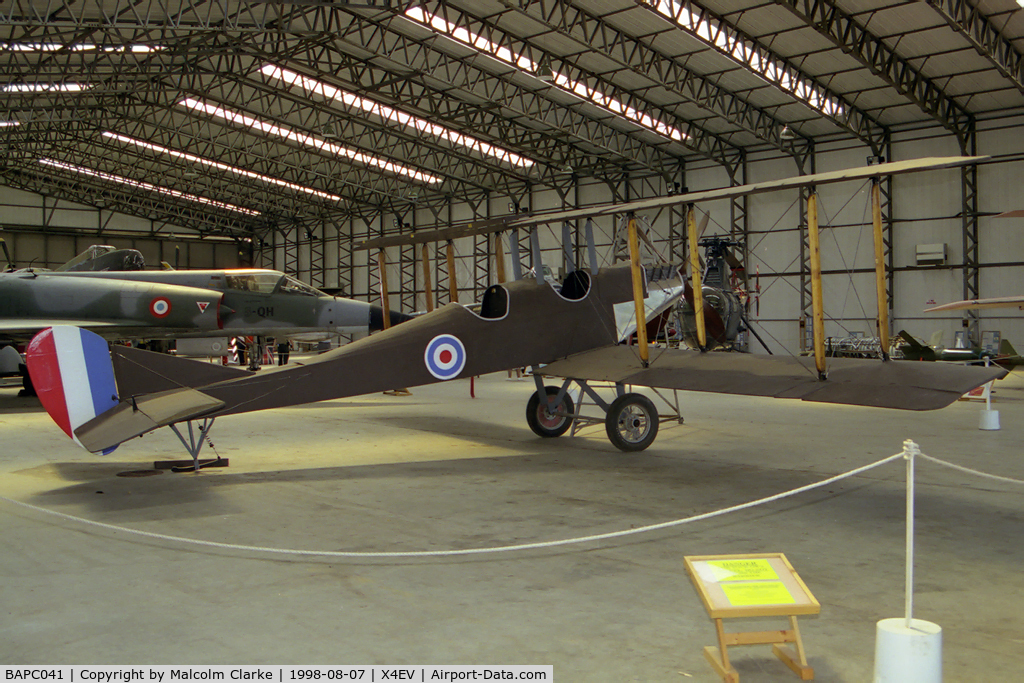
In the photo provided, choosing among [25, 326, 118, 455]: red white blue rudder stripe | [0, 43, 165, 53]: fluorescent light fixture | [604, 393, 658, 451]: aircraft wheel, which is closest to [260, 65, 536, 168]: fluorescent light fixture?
[0, 43, 165, 53]: fluorescent light fixture

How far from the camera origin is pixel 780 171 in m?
33.2

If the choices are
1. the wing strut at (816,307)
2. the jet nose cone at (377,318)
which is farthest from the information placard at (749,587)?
the jet nose cone at (377,318)

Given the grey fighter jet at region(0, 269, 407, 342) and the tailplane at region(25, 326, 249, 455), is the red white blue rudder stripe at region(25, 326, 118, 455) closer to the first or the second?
the tailplane at region(25, 326, 249, 455)

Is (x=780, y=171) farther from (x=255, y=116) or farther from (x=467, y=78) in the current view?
(x=255, y=116)

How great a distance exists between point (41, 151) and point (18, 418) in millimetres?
35691

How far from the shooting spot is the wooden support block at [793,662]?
11.2 ft

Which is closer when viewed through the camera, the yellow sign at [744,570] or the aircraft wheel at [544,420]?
the yellow sign at [744,570]

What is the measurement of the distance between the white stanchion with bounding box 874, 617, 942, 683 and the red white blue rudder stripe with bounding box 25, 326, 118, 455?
674cm

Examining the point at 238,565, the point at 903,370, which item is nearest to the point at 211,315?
the point at 238,565

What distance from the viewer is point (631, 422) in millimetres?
9922

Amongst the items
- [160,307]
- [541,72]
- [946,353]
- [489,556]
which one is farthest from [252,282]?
[946,353]

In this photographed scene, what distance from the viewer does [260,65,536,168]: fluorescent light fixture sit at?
30.2 m

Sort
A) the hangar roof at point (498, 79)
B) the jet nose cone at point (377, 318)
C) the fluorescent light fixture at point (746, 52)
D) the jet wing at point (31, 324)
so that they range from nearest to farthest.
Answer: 1. the jet wing at point (31, 324)
2. the jet nose cone at point (377, 318)
3. the fluorescent light fixture at point (746, 52)
4. the hangar roof at point (498, 79)

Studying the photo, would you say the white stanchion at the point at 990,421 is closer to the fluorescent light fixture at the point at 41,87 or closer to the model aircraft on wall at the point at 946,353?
the model aircraft on wall at the point at 946,353
